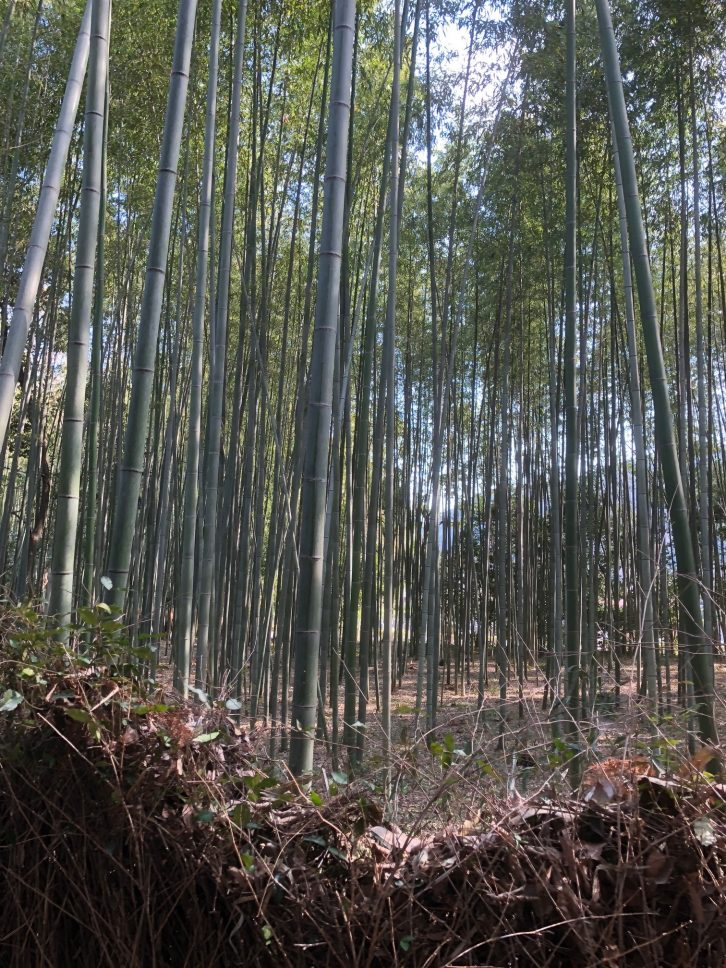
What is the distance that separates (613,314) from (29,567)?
5.12 m

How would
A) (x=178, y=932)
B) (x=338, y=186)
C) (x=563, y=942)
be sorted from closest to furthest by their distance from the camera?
(x=563, y=942)
(x=178, y=932)
(x=338, y=186)

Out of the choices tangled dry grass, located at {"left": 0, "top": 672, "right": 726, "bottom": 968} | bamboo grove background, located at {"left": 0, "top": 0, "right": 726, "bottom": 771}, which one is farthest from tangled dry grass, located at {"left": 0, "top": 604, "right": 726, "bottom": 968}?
bamboo grove background, located at {"left": 0, "top": 0, "right": 726, "bottom": 771}

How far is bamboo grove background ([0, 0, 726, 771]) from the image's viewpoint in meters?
2.17

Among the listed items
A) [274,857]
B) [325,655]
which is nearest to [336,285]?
[274,857]

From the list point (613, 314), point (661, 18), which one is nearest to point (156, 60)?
point (661, 18)

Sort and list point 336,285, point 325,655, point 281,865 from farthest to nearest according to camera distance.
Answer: point 325,655 < point 336,285 < point 281,865

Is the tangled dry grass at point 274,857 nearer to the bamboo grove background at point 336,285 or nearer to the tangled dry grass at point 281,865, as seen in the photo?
the tangled dry grass at point 281,865

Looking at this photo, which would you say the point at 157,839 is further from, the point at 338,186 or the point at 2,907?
the point at 338,186

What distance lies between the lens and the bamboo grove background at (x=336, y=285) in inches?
85.4

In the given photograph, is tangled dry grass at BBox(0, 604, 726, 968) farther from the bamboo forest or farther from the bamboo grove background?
the bamboo grove background

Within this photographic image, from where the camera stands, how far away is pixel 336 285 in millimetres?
1744

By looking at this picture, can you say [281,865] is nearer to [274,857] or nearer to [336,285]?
[274,857]

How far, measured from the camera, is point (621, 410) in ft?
20.3

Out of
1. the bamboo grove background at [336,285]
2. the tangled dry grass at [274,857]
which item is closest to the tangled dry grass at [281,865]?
the tangled dry grass at [274,857]
